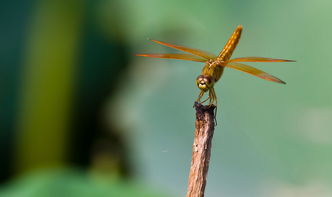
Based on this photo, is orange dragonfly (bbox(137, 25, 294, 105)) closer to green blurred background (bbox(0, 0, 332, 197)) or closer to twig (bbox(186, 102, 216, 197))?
twig (bbox(186, 102, 216, 197))

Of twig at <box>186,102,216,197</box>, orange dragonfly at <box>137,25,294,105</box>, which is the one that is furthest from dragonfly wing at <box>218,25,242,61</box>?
twig at <box>186,102,216,197</box>

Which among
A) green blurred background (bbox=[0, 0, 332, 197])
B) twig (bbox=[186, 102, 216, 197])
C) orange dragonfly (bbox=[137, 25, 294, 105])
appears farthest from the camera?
green blurred background (bbox=[0, 0, 332, 197])

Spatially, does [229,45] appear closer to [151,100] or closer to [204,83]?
[204,83]

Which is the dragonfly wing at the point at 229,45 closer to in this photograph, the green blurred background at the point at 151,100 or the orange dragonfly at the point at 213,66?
the orange dragonfly at the point at 213,66

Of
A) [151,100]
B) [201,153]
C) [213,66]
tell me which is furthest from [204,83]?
[151,100]

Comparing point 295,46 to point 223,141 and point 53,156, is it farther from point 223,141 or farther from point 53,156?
point 53,156

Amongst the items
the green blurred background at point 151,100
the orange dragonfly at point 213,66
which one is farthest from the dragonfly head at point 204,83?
the green blurred background at point 151,100
